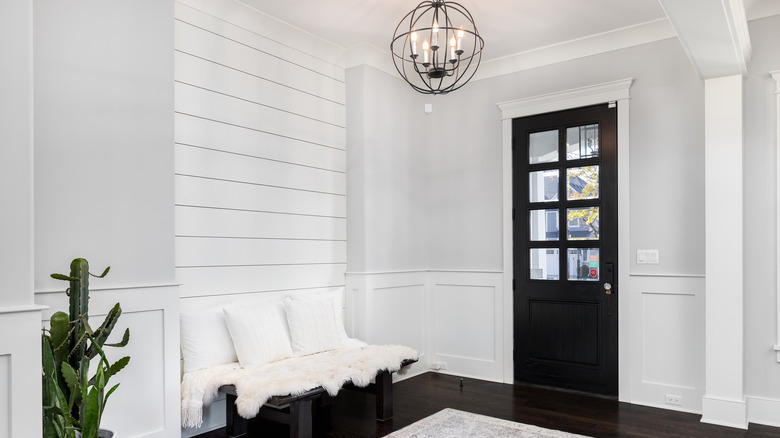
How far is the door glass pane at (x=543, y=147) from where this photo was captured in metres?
4.60

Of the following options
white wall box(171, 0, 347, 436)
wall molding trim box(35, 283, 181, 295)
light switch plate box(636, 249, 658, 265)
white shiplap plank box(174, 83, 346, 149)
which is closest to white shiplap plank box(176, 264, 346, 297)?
white wall box(171, 0, 347, 436)

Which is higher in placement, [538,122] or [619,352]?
[538,122]

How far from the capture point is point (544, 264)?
4.61 metres

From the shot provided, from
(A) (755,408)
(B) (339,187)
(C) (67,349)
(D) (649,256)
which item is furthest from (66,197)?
(A) (755,408)

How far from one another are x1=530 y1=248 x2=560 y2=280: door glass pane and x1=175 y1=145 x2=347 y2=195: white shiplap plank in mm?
1710

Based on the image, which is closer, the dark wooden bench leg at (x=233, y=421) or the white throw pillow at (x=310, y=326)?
the dark wooden bench leg at (x=233, y=421)

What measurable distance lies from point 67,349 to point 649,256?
376 centimetres

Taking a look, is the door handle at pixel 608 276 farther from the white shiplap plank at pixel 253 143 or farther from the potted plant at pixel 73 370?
the potted plant at pixel 73 370

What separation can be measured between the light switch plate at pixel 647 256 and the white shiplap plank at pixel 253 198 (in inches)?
92.6

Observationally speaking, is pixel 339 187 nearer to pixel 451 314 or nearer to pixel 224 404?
pixel 451 314

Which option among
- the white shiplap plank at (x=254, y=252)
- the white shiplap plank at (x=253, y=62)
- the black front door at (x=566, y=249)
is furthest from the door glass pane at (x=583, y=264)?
the white shiplap plank at (x=253, y=62)

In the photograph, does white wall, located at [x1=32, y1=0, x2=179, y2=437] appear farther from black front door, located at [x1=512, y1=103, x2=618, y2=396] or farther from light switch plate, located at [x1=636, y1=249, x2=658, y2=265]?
light switch plate, located at [x1=636, y1=249, x2=658, y2=265]

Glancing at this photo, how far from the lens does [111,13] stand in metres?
2.80

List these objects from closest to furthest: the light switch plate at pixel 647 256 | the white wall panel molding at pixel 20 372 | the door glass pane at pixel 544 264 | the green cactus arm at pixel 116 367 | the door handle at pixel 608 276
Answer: the white wall panel molding at pixel 20 372 < the green cactus arm at pixel 116 367 < the light switch plate at pixel 647 256 < the door handle at pixel 608 276 < the door glass pane at pixel 544 264
